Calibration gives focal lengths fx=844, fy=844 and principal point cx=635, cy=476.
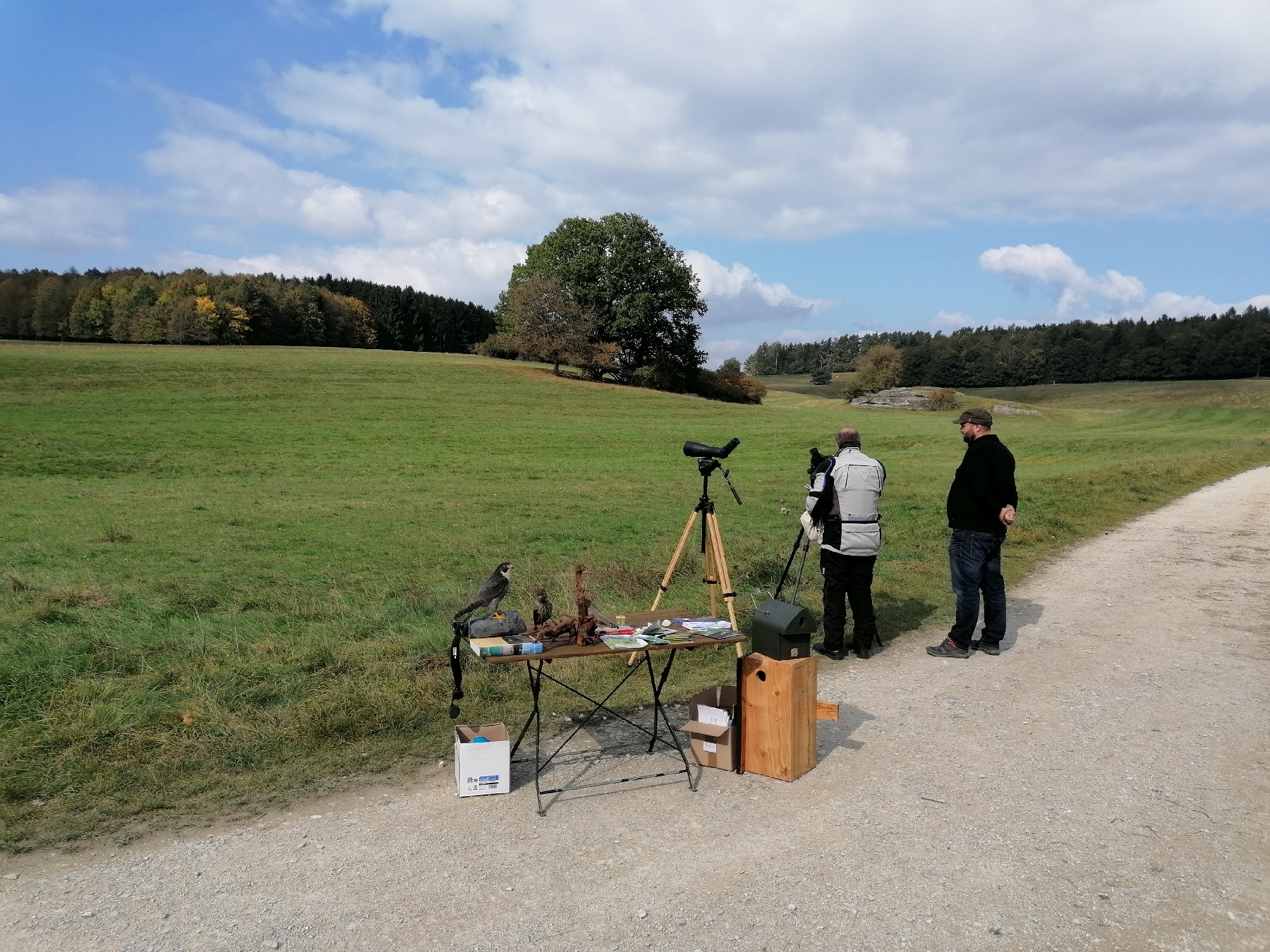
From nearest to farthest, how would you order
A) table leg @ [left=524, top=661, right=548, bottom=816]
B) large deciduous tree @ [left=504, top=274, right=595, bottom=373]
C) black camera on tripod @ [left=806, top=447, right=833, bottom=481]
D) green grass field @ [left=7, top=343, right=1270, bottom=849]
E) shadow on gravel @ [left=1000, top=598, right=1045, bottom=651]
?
table leg @ [left=524, top=661, right=548, bottom=816]
green grass field @ [left=7, top=343, right=1270, bottom=849]
black camera on tripod @ [left=806, top=447, right=833, bottom=481]
shadow on gravel @ [left=1000, top=598, right=1045, bottom=651]
large deciduous tree @ [left=504, top=274, right=595, bottom=373]

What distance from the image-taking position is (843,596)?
27.3 feet

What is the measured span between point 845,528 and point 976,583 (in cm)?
156

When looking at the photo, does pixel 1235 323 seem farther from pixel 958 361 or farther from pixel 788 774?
pixel 788 774

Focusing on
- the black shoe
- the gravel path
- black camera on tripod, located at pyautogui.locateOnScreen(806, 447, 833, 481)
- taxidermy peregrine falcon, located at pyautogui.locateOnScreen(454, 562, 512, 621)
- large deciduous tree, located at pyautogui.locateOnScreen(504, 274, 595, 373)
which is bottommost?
the black shoe

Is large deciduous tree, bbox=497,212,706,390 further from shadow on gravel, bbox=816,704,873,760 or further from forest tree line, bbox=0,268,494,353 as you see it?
shadow on gravel, bbox=816,704,873,760

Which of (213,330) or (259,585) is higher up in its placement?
(213,330)

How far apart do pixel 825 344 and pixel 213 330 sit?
111 metres

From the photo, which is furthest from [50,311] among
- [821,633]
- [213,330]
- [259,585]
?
[821,633]

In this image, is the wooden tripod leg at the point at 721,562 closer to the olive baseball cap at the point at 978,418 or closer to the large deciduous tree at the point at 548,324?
the olive baseball cap at the point at 978,418

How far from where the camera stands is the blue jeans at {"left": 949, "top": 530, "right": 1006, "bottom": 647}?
845 centimetres

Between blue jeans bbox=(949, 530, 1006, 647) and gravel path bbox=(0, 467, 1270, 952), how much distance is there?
1547 millimetres

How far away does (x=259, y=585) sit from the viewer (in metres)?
11.5

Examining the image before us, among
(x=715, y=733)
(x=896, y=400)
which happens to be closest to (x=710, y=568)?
(x=715, y=733)

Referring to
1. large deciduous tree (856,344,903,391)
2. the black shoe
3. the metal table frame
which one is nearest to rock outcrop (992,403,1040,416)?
large deciduous tree (856,344,903,391)
